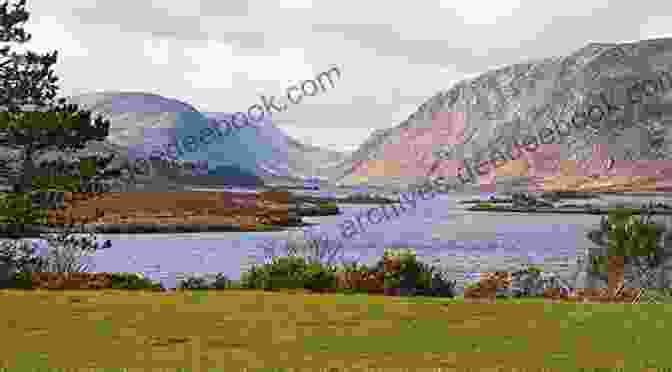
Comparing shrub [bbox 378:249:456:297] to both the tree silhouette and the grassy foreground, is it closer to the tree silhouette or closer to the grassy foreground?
the grassy foreground

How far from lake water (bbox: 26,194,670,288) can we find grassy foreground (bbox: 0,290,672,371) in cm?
2472

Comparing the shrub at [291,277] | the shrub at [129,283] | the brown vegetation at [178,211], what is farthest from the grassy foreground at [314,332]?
the brown vegetation at [178,211]

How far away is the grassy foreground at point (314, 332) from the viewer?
14617 millimetres

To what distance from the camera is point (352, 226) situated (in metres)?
100

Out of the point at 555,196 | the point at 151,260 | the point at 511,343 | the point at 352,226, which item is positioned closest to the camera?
the point at 511,343

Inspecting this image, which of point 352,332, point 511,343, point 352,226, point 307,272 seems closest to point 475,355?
point 511,343

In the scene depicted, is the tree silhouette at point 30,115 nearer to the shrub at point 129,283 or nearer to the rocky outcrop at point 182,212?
the shrub at point 129,283

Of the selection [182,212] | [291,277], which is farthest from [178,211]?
[291,277]

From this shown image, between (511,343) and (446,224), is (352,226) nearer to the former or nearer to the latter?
(446,224)

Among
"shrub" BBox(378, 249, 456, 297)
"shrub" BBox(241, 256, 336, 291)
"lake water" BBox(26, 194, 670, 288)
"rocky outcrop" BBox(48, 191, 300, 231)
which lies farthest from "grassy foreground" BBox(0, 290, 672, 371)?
"rocky outcrop" BBox(48, 191, 300, 231)

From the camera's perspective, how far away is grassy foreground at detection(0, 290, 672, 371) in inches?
575

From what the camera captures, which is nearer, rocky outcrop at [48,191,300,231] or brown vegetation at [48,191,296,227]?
rocky outcrop at [48,191,300,231]

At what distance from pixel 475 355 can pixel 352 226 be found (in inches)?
3340

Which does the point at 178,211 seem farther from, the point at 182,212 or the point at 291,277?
the point at 291,277
